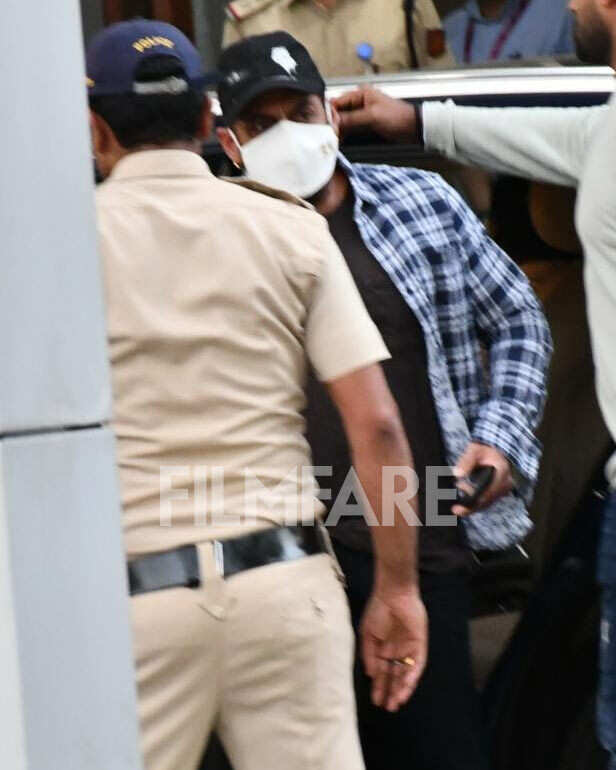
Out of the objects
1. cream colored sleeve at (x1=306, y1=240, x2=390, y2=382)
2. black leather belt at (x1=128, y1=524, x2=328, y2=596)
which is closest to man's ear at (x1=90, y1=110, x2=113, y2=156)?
cream colored sleeve at (x1=306, y1=240, x2=390, y2=382)

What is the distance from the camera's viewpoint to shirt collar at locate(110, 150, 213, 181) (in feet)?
10.3

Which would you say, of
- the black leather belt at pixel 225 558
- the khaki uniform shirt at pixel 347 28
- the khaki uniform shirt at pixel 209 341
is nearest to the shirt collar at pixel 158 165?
the khaki uniform shirt at pixel 209 341

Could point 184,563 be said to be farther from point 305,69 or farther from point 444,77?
point 444,77

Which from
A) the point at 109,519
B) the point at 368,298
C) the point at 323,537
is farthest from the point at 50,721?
the point at 368,298

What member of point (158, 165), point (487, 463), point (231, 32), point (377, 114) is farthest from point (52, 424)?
point (231, 32)

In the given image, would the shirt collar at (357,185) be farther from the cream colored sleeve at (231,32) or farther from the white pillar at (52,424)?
the white pillar at (52,424)

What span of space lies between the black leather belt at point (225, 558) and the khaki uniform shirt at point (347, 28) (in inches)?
83.3

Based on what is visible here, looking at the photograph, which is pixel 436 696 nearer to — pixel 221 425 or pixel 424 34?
pixel 221 425

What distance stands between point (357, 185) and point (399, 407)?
434mm

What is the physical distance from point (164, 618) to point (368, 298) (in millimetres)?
983

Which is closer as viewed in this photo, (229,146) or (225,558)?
(225,558)

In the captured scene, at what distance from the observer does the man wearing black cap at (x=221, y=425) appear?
302 centimetres

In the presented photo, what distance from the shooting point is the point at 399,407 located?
382 centimetres

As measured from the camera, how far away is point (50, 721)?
213cm
